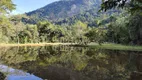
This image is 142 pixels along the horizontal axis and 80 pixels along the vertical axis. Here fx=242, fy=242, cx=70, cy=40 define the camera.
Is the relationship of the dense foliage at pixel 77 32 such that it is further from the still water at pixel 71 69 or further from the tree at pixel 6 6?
the still water at pixel 71 69

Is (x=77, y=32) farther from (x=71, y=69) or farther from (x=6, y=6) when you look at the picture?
(x=71, y=69)

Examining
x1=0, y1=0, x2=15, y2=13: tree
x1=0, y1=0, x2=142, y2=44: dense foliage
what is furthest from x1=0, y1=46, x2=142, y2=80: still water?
x1=0, y1=0, x2=15, y2=13: tree

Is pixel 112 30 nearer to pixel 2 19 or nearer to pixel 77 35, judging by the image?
pixel 77 35

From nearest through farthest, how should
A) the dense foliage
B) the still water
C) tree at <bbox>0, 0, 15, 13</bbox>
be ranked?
the still water → tree at <bbox>0, 0, 15, 13</bbox> → the dense foliage

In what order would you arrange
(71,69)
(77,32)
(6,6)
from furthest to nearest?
(77,32) → (6,6) → (71,69)

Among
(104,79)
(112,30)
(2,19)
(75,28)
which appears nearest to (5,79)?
(104,79)

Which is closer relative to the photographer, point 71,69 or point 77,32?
point 71,69

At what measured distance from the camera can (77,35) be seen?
11119 centimetres

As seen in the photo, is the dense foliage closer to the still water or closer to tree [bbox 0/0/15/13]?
tree [bbox 0/0/15/13]

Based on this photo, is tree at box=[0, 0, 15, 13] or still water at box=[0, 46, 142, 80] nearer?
still water at box=[0, 46, 142, 80]

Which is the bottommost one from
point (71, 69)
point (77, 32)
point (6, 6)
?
point (71, 69)

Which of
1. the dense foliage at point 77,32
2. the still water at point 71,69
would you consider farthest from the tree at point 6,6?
the still water at point 71,69


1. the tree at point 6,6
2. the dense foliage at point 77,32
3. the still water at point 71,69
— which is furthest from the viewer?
the dense foliage at point 77,32

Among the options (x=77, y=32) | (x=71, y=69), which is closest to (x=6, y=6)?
(x=71, y=69)
